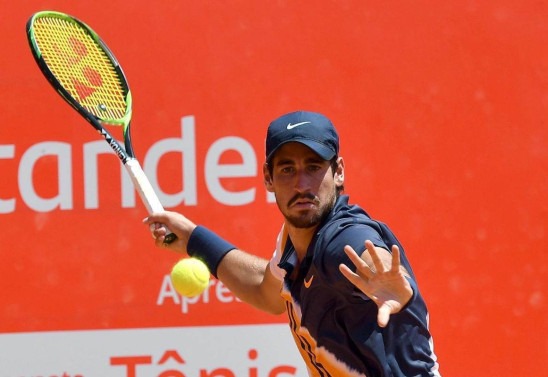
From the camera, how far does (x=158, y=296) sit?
3244 mm

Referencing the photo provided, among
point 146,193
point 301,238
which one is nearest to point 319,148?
point 301,238

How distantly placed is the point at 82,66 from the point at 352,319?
1.40m

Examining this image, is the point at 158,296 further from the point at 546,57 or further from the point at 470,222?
the point at 546,57

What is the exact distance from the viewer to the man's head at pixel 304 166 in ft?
7.72

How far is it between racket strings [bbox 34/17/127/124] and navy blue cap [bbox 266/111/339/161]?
0.83 metres

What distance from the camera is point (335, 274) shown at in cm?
215

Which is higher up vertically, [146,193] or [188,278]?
[146,193]

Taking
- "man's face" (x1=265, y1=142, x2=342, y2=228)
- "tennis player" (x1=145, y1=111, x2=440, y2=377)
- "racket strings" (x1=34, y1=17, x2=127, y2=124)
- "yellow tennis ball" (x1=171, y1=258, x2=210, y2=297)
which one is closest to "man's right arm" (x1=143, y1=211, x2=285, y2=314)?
"yellow tennis ball" (x1=171, y1=258, x2=210, y2=297)

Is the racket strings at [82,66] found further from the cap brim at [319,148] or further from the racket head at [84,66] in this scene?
the cap brim at [319,148]

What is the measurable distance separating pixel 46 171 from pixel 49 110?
0.65ft

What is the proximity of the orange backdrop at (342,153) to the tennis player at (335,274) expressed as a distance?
69 cm

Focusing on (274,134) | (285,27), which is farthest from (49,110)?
(274,134)

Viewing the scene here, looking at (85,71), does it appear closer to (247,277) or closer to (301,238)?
(247,277)

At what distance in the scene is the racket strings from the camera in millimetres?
3076
